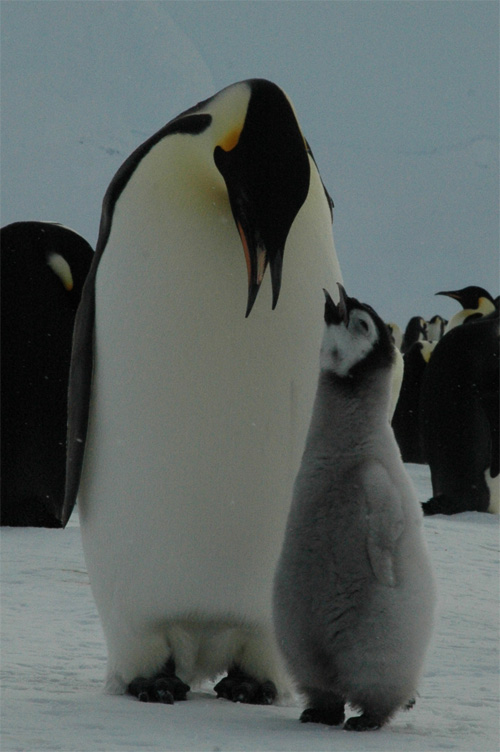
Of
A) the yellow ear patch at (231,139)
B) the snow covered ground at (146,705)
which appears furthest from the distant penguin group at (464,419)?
the yellow ear patch at (231,139)

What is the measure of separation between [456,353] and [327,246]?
454 cm

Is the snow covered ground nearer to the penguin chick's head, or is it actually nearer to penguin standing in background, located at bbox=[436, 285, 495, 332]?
the penguin chick's head

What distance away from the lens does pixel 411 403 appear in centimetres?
1050

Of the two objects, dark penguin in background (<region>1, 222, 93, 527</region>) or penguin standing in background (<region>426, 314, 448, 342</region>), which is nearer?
dark penguin in background (<region>1, 222, 93, 527</region>)

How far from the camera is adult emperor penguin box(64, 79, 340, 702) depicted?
7.74 feet

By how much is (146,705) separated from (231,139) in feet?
3.81

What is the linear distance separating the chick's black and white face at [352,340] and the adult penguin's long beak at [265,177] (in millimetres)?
250

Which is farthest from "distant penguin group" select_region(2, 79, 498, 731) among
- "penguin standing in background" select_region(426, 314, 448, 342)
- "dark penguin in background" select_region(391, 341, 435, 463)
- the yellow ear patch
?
"penguin standing in background" select_region(426, 314, 448, 342)

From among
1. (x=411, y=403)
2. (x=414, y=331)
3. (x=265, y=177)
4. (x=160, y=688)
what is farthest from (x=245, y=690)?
(x=414, y=331)

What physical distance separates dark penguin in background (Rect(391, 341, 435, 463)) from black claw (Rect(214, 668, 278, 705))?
7.54 metres

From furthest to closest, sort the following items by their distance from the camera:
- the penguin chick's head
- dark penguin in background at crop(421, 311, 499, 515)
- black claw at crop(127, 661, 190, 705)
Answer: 1. dark penguin in background at crop(421, 311, 499, 515)
2. black claw at crop(127, 661, 190, 705)
3. the penguin chick's head

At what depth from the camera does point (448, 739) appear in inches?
77.2

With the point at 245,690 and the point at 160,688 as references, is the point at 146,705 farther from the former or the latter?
the point at 245,690

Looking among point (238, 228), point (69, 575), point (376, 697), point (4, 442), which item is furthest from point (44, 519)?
point (376, 697)
